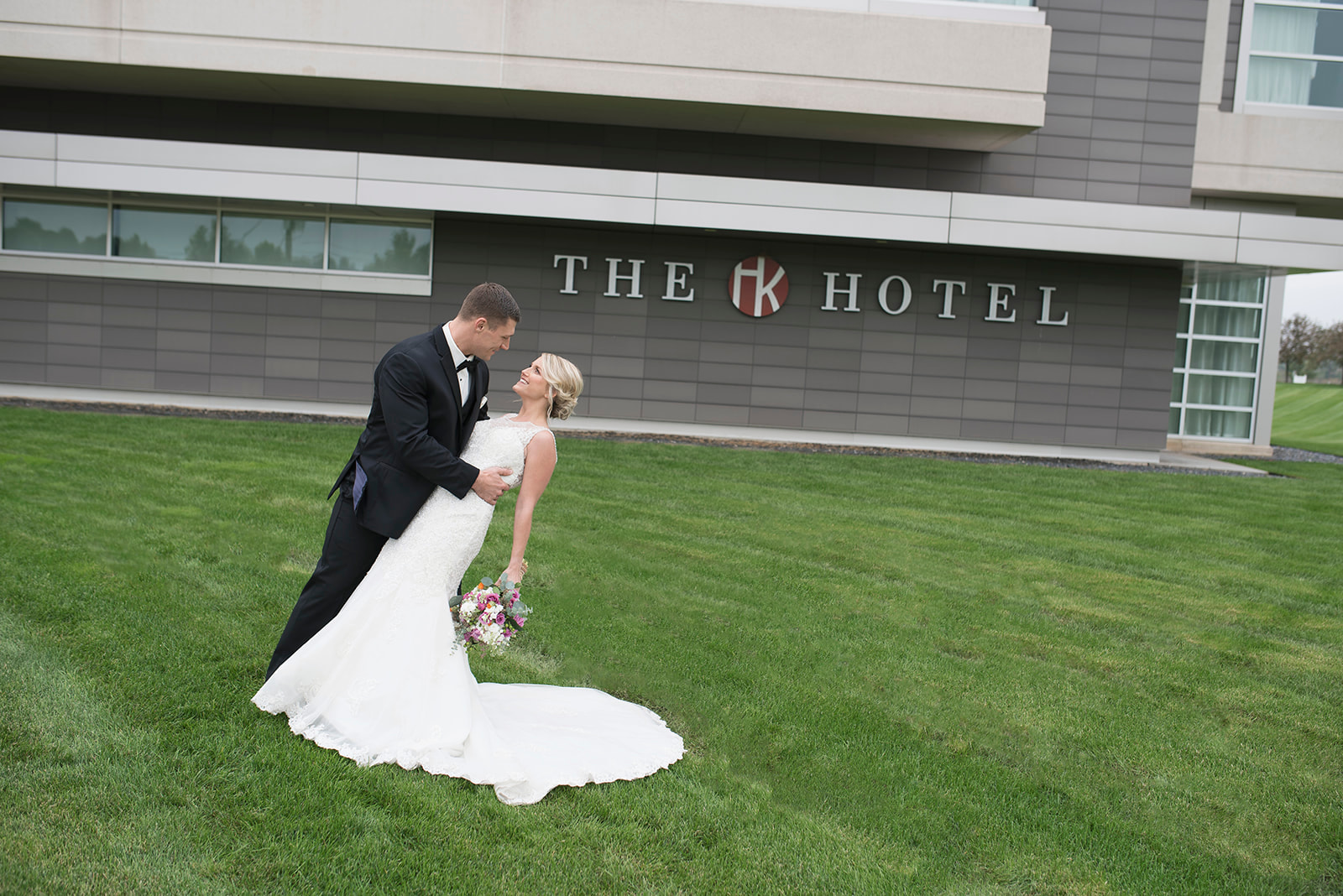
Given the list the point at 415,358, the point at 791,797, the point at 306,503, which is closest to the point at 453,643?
the point at 415,358

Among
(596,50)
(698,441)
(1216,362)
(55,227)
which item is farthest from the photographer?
(1216,362)

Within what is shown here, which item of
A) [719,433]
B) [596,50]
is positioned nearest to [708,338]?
[719,433]

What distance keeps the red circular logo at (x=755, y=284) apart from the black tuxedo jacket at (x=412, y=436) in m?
12.7

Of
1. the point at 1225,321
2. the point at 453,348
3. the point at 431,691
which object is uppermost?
the point at 1225,321

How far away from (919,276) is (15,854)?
16.0 m

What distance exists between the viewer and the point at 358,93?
15.8 meters

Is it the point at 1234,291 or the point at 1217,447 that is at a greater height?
the point at 1234,291

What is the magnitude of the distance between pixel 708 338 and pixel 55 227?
1138cm

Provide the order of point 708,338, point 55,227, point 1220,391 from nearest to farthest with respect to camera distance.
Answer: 1. point 55,227
2. point 708,338
3. point 1220,391

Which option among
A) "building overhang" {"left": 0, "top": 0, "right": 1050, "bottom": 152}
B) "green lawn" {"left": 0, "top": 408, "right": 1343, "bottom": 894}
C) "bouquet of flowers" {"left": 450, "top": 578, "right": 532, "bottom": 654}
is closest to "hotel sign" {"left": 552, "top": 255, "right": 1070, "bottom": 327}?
"building overhang" {"left": 0, "top": 0, "right": 1050, "bottom": 152}

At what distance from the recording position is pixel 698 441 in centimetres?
1652

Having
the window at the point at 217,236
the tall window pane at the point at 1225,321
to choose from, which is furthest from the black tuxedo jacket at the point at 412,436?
the tall window pane at the point at 1225,321

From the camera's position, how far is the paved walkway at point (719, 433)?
16.6m

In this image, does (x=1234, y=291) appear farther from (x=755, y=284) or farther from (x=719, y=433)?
(x=719, y=433)
